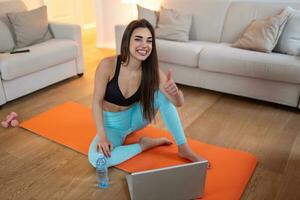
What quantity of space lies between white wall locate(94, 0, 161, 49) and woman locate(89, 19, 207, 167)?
8.28 feet

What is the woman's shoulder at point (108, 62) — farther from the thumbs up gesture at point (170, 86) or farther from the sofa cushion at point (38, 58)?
the sofa cushion at point (38, 58)

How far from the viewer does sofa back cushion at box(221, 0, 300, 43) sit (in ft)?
9.20

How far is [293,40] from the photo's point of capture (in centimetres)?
256

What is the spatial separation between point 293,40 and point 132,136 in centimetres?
171

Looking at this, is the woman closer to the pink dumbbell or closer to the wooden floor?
the wooden floor

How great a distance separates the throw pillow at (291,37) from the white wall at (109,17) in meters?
1.93

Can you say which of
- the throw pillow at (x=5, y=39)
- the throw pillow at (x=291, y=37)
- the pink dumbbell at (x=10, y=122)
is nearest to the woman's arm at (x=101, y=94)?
the pink dumbbell at (x=10, y=122)

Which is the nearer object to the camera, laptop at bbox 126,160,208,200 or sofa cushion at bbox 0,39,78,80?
laptop at bbox 126,160,208,200

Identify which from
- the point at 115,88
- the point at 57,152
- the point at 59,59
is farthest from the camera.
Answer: the point at 59,59

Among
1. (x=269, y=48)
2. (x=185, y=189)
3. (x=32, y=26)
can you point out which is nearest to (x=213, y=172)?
(x=185, y=189)

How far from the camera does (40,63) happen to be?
2.68 meters

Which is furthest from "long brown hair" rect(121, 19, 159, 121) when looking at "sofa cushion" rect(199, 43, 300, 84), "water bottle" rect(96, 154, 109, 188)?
"sofa cushion" rect(199, 43, 300, 84)

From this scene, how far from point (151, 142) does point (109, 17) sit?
291cm

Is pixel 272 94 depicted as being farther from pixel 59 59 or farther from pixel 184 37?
pixel 59 59
